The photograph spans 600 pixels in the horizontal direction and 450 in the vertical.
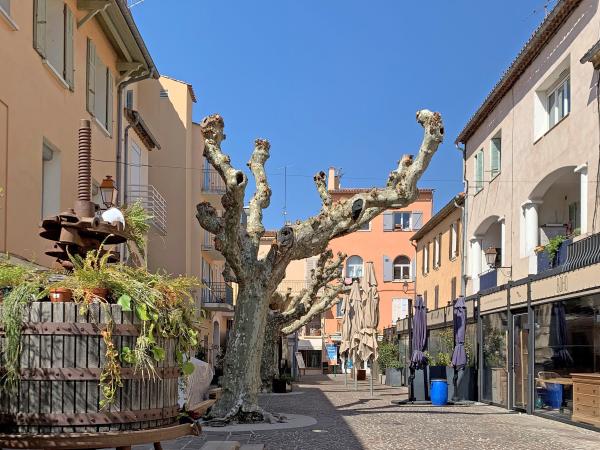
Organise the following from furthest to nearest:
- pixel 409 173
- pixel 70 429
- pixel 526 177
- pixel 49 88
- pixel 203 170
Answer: pixel 203 170 < pixel 526 177 < pixel 409 173 < pixel 49 88 < pixel 70 429

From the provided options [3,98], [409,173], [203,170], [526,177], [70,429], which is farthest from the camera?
[203,170]

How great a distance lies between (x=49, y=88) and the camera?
42.3ft

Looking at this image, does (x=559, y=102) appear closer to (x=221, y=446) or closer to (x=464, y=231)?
(x=464, y=231)

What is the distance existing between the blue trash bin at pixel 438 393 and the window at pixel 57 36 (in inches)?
428

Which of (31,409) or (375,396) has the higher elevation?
(31,409)

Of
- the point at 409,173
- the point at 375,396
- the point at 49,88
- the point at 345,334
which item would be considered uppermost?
the point at 49,88

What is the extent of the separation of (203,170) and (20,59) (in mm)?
22453

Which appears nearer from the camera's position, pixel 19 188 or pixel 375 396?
pixel 19 188

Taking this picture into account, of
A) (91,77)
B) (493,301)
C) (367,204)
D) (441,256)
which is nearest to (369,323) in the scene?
(493,301)

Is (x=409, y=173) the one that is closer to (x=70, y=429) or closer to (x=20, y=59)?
(x=20, y=59)

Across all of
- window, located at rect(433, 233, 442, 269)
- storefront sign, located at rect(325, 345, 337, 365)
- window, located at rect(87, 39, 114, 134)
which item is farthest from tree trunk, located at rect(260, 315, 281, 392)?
storefront sign, located at rect(325, 345, 337, 365)

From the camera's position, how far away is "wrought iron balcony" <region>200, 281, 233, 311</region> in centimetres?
3678

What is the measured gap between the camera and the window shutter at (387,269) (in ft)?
175

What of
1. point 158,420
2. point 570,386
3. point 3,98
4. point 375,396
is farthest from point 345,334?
point 158,420
